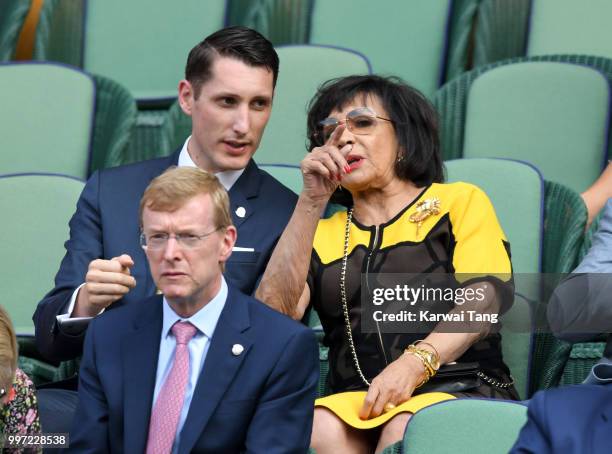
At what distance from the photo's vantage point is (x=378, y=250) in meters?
3.26

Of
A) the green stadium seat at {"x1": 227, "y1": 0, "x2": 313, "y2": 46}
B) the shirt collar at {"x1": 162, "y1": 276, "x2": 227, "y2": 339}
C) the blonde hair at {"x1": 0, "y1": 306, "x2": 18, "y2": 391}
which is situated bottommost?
the blonde hair at {"x1": 0, "y1": 306, "x2": 18, "y2": 391}

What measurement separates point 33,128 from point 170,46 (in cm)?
81

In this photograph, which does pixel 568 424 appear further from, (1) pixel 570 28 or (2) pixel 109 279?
(1) pixel 570 28

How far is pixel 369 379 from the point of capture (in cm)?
318

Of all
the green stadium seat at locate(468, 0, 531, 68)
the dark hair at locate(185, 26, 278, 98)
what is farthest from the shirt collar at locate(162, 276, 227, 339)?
the green stadium seat at locate(468, 0, 531, 68)

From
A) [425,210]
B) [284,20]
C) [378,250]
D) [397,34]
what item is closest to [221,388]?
[378,250]

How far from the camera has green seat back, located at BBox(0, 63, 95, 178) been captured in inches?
177

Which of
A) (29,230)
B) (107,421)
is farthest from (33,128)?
(107,421)

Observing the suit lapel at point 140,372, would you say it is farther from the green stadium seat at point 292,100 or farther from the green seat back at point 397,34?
the green seat back at point 397,34

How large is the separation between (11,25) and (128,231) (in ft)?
6.93

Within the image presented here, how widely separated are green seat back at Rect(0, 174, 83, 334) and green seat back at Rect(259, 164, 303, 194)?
1.82 ft

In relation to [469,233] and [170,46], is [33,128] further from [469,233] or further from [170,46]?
[469,233]

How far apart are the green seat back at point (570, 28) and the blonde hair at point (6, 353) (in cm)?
270

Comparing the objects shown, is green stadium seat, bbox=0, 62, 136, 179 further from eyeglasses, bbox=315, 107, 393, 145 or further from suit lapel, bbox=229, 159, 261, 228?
eyeglasses, bbox=315, 107, 393, 145
